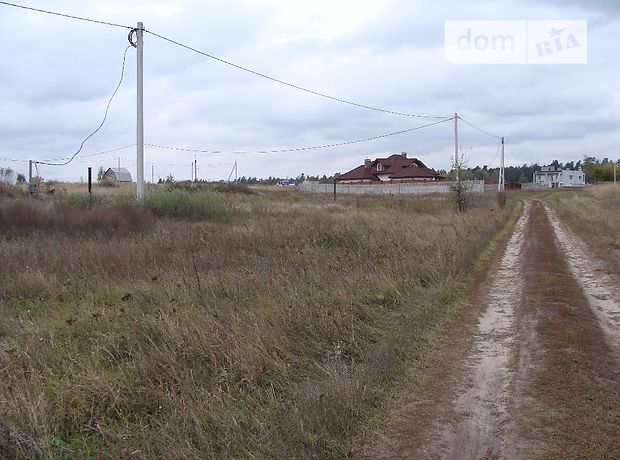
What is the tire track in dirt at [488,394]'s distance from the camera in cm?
420

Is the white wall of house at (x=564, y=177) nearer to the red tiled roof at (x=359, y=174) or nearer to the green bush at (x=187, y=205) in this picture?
the red tiled roof at (x=359, y=174)

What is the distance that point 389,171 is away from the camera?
87438 millimetres

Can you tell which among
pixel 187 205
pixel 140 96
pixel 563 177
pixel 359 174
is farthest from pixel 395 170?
pixel 563 177

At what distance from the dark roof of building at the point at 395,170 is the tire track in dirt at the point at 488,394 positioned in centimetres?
7610

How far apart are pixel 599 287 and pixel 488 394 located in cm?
655

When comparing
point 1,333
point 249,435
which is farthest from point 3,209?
point 249,435

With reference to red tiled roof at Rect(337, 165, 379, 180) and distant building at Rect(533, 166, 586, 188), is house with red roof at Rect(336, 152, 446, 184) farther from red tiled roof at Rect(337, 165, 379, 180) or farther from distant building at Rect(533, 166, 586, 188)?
distant building at Rect(533, 166, 586, 188)

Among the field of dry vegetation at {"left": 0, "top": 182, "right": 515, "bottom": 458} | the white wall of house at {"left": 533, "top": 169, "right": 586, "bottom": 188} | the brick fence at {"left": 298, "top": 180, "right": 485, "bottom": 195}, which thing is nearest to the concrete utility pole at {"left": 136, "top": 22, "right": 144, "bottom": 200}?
the field of dry vegetation at {"left": 0, "top": 182, "right": 515, "bottom": 458}

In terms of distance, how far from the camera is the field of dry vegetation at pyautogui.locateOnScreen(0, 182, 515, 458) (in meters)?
4.20

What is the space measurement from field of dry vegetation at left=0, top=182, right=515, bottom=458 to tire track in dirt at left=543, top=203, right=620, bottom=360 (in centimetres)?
210

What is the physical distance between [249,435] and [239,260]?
24.6ft

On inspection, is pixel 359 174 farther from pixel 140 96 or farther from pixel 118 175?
pixel 140 96

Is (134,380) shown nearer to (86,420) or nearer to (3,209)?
(86,420)

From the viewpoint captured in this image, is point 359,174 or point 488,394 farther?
point 359,174
